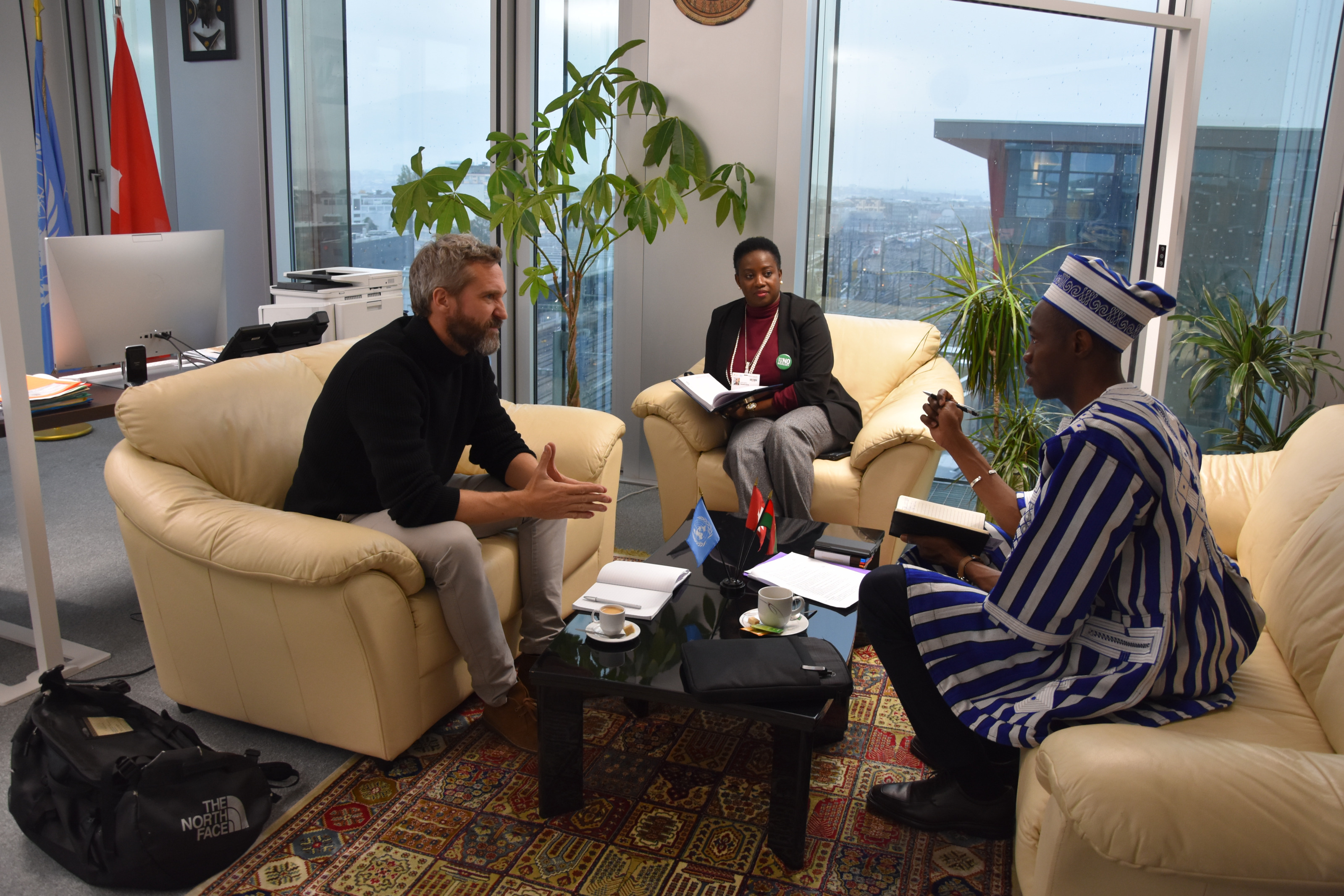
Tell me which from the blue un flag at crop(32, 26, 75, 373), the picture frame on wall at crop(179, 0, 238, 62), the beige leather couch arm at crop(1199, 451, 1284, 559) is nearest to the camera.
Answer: the beige leather couch arm at crop(1199, 451, 1284, 559)

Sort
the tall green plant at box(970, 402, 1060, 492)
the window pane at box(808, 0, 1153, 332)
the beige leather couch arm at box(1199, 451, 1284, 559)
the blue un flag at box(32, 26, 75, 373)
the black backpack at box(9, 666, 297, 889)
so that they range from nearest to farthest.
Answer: the black backpack at box(9, 666, 297, 889)
the beige leather couch arm at box(1199, 451, 1284, 559)
the tall green plant at box(970, 402, 1060, 492)
the window pane at box(808, 0, 1153, 332)
the blue un flag at box(32, 26, 75, 373)

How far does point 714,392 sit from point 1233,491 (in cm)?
170

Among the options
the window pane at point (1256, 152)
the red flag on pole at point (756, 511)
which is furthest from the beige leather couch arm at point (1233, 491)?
the window pane at point (1256, 152)

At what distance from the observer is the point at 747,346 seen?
3.82 meters

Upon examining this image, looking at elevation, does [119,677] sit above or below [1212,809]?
below

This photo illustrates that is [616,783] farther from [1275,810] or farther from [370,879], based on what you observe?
[1275,810]

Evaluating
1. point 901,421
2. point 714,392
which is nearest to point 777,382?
point 714,392

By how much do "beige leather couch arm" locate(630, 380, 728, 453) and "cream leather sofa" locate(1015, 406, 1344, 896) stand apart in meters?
1.99

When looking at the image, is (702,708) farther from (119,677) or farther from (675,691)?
(119,677)

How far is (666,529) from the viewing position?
369 centimetres

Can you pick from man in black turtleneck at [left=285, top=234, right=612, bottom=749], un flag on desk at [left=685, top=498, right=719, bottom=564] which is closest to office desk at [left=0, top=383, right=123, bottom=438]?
man in black turtleneck at [left=285, top=234, right=612, bottom=749]

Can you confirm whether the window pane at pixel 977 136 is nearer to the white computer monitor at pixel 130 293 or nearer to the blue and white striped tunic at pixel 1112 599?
the white computer monitor at pixel 130 293

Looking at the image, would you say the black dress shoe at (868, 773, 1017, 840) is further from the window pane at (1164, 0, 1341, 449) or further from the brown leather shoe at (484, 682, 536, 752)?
the window pane at (1164, 0, 1341, 449)

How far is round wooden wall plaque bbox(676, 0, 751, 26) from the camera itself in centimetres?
411
